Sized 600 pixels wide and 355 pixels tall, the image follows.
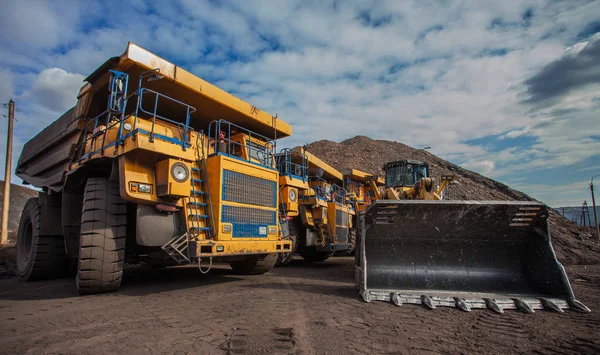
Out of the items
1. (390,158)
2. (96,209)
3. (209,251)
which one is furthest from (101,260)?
(390,158)

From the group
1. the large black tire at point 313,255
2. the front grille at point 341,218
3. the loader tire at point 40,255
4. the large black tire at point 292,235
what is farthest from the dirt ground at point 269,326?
the large black tire at point 313,255

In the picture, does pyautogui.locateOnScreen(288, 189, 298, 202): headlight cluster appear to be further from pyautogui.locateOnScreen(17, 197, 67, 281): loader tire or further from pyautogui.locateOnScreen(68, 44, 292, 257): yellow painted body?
pyautogui.locateOnScreen(17, 197, 67, 281): loader tire

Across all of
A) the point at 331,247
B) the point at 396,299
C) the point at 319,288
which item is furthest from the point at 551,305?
the point at 331,247

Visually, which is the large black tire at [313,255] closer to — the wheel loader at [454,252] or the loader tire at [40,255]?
the wheel loader at [454,252]

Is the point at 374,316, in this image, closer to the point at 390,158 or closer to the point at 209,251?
the point at 209,251

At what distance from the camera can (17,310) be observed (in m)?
4.02

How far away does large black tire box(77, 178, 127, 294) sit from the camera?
14.4 feet

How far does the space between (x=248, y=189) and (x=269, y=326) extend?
2652 mm

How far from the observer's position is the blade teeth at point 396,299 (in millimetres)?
4020

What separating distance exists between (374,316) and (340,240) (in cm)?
578

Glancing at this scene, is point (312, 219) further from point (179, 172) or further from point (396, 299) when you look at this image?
point (396, 299)

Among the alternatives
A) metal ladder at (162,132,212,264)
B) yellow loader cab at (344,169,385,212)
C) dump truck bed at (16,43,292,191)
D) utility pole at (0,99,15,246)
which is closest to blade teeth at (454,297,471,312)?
metal ladder at (162,132,212,264)

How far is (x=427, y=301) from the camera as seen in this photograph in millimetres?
3979

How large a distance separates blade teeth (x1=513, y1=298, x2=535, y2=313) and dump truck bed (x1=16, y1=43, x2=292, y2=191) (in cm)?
513
